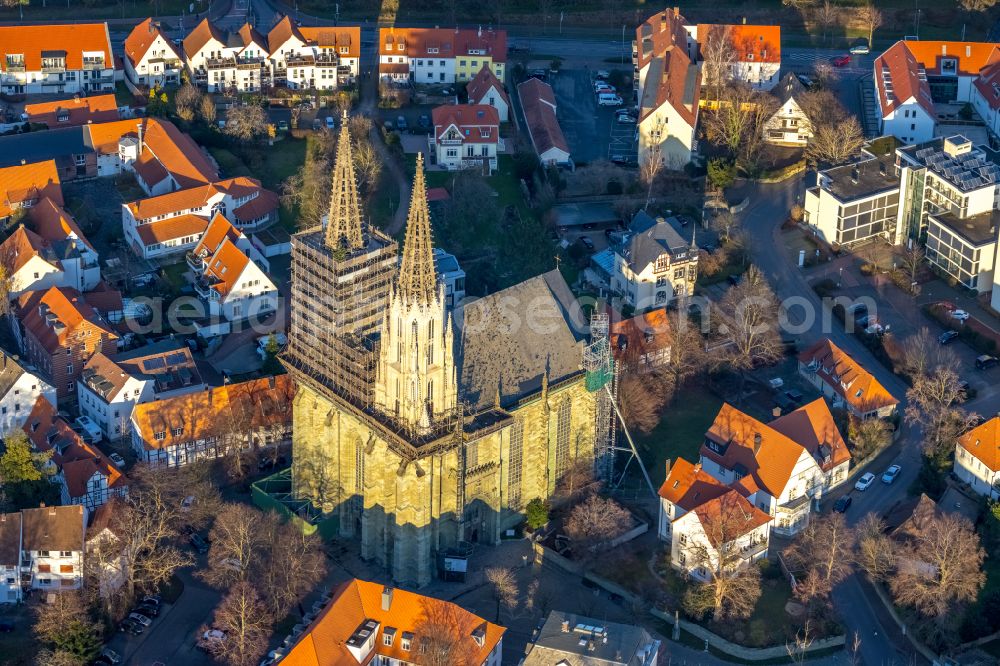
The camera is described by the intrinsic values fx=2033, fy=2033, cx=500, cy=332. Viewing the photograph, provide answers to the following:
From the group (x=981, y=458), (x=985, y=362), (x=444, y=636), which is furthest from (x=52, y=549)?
(x=985, y=362)

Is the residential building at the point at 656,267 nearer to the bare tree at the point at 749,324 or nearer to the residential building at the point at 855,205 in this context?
the bare tree at the point at 749,324

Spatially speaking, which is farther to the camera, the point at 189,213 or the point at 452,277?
the point at 189,213

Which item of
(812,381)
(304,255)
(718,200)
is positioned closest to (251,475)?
(304,255)

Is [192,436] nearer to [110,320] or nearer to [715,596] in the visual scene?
[110,320]

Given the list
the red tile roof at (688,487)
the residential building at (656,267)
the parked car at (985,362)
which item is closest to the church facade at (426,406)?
the red tile roof at (688,487)

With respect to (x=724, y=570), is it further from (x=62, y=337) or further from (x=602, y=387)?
(x=62, y=337)

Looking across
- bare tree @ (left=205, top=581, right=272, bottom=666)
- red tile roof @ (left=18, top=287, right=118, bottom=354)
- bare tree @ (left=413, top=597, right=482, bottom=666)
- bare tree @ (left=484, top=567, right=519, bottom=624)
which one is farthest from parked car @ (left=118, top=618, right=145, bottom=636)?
red tile roof @ (left=18, top=287, right=118, bottom=354)
